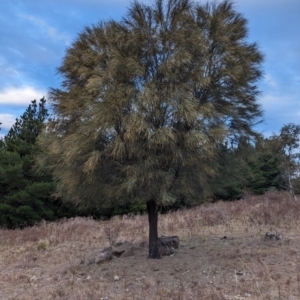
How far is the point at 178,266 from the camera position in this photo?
281 inches

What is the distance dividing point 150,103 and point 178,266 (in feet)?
10.7

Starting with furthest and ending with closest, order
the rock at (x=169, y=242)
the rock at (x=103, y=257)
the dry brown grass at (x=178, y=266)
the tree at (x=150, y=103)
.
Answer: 1. the rock at (x=169, y=242)
2. the rock at (x=103, y=257)
3. the tree at (x=150, y=103)
4. the dry brown grass at (x=178, y=266)

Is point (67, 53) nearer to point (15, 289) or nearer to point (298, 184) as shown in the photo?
point (15, 289)

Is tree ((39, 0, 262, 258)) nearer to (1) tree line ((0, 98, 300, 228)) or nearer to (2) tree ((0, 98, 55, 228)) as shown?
(1) tree line ((0, 98, 300, 228))


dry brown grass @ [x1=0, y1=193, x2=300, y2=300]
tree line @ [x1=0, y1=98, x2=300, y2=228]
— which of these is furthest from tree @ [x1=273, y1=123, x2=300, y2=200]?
dry brown grass @ [x1=0, y1=193, x2=300, y2=300]

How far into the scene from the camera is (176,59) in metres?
6.54

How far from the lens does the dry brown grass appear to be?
5.70 m

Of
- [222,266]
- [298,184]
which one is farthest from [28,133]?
[298,184]

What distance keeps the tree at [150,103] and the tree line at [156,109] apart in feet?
0.06

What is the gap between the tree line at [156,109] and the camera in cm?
636

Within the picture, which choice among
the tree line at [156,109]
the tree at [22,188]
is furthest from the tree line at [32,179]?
the tree line at [156,109]

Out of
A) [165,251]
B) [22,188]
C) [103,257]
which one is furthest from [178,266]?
[22,188]

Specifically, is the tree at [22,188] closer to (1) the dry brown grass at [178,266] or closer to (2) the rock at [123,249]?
(1) the dry brown grass at [178,266]

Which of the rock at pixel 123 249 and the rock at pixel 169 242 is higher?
the rock at pixel 169 242
